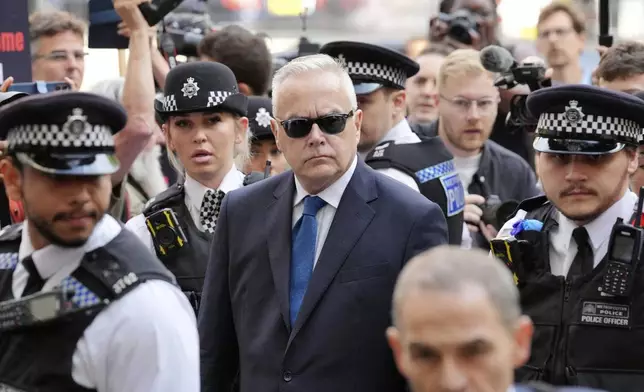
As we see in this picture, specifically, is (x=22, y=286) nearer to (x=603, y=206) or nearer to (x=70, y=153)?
(x=70, y=153)

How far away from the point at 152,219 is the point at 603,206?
6.99 ft

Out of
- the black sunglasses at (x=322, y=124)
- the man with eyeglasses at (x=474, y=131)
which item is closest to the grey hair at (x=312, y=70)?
the black sunglasses at (x=322, y=124)

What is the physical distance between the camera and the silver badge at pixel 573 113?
5.80 metres

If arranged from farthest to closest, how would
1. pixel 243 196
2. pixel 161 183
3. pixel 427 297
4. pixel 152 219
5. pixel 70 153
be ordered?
pixel 161 183 → pixel 152 219 → pixel 243 196 → pixel 70 153 → pixel 427 297

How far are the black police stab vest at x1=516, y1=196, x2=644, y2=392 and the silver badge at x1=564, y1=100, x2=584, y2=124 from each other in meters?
0.58

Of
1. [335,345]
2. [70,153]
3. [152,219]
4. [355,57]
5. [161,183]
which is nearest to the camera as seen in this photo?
[70,153]

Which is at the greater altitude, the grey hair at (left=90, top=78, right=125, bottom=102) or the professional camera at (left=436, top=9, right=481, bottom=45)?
the professional camera at (left=436, top=9, right=481, bottom=45)

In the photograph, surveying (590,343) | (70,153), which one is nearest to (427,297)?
(70,153)

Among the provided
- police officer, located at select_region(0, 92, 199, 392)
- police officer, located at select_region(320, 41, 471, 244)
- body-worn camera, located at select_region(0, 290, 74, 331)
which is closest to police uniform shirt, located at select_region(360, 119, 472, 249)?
police officer, located at select_region(320, 41, 471, 244)

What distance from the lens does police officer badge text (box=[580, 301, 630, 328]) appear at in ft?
18.1

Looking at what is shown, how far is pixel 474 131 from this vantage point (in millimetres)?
8875

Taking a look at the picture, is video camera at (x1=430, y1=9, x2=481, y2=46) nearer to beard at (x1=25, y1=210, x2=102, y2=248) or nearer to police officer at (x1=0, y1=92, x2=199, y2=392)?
police officer at (x1=0, y1=92, x2=199, y2=392)

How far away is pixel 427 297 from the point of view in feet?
12.1

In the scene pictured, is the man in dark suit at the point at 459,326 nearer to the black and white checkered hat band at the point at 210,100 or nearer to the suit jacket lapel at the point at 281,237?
the suit jacket lapel at the point at 281,237
